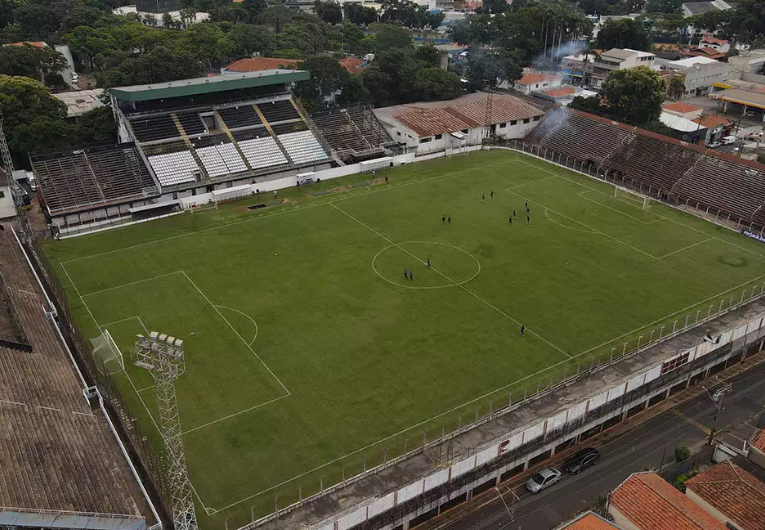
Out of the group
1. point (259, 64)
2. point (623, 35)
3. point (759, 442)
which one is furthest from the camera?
point (623, 35)

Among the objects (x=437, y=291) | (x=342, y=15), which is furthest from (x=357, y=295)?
(x=342, y=15)

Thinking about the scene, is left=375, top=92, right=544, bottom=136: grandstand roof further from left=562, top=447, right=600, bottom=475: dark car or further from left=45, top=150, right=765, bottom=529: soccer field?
left=562, top=447, right=600, bottom=475: dark car

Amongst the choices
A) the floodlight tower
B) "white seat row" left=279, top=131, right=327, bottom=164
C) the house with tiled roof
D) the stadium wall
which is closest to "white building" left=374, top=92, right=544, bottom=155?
"white seat row" left=279, top=131, right=327, bottom=164

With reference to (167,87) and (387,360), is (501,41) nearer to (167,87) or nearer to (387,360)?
(167,87)

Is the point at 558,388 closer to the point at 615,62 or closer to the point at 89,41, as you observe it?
the point at 615,62

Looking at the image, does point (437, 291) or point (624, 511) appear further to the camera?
point (437, 291)

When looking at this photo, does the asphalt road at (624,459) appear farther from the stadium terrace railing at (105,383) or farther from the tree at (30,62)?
the tree at (30,62)

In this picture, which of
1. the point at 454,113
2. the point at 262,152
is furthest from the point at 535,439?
the point at 454,113
